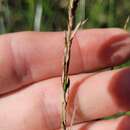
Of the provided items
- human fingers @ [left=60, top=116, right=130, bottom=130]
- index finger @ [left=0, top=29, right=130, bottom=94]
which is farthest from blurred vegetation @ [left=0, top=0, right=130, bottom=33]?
human fingers @ [left=60, top=116, right=130, bottom=130]

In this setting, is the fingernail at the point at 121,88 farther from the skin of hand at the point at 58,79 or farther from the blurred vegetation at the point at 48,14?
the blurred vegetation at the point at 48,14

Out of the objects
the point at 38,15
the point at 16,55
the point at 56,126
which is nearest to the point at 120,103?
the point at 56,126

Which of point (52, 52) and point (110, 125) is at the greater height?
point (52, 52)

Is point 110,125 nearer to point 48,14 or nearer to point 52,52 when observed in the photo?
point 52,52

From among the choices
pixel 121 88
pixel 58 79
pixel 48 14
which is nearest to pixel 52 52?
pixel 58 79

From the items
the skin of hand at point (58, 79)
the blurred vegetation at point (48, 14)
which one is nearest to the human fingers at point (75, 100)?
the skin of hand at point (58, 79)

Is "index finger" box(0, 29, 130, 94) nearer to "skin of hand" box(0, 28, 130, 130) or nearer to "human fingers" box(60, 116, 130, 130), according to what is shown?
"skin of hand" box(0, 28, 130, 130)

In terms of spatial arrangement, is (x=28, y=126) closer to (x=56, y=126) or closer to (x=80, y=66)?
(x=56, y=126)
